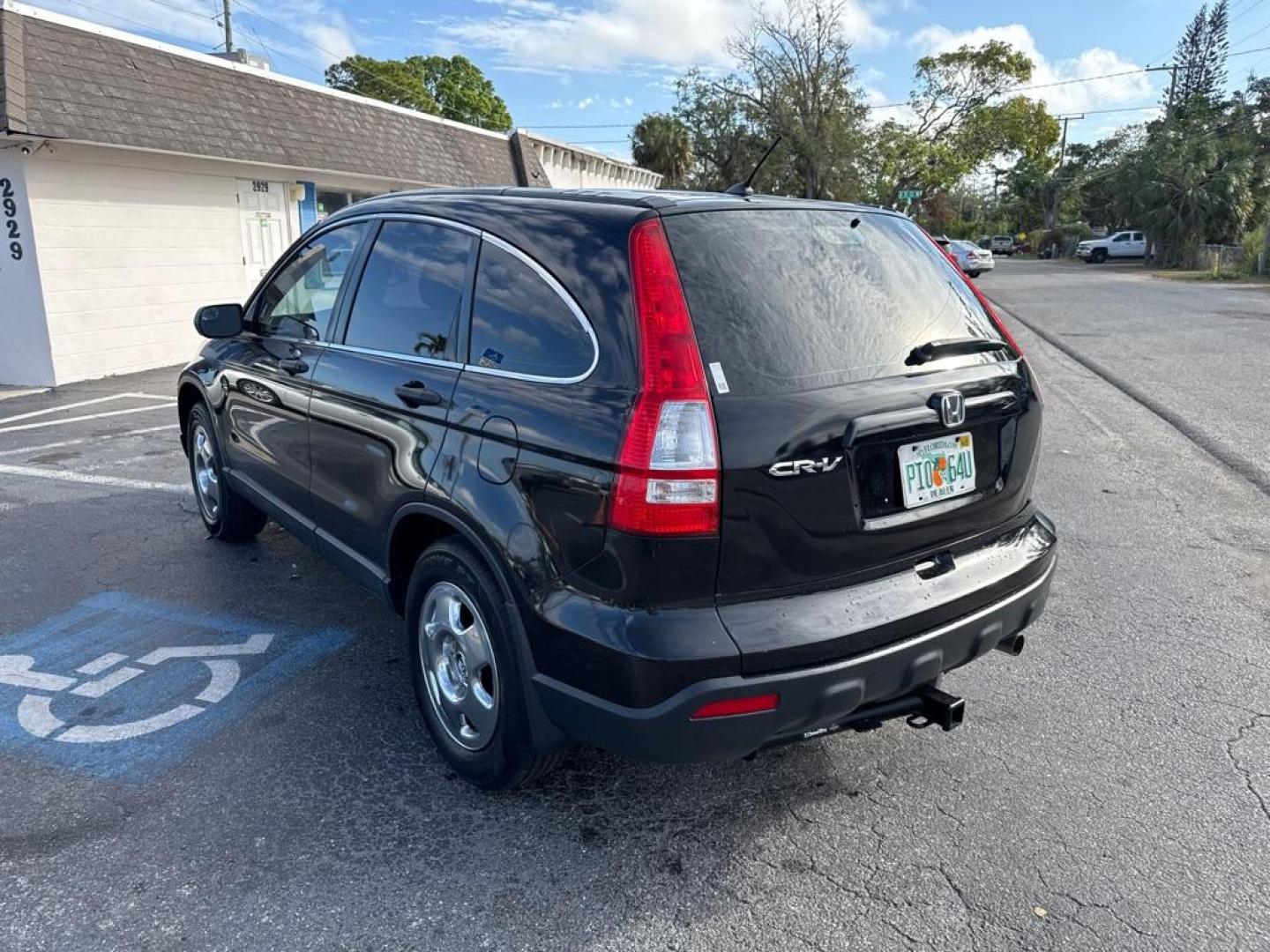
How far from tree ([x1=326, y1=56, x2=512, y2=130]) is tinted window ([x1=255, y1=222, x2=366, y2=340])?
57798 mm

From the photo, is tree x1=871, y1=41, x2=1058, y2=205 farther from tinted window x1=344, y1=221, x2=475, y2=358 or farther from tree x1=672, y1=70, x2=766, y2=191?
tinted window x1=344, y1=221, x2=475, y2=358

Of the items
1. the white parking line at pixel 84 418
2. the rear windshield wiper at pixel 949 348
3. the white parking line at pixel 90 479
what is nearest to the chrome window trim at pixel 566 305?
the rear windshield wiper at pixel 949 348

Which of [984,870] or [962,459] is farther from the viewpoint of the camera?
[962,459]

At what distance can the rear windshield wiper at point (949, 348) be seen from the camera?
9.03ft

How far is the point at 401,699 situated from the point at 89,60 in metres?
11.5

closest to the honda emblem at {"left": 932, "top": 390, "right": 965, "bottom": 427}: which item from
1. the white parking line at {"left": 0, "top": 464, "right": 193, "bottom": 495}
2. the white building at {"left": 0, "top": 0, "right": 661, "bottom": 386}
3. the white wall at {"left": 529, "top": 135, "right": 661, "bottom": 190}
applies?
the white parking line at {"left": 0, "top": 464, "right": 193, "bottom": 495}

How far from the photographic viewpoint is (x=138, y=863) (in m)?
2.59

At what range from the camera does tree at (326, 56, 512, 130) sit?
2245 inches

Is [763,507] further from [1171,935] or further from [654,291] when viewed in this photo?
[1171,935]

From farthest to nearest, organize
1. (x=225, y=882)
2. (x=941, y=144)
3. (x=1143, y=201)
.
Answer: (x=941, y=144) < (x=1143, y=201) < (x=225, y=882)

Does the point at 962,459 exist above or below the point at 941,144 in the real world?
below

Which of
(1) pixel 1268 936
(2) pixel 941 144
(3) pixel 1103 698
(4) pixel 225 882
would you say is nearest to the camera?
(1) pixel 1268 936

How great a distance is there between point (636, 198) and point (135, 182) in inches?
465

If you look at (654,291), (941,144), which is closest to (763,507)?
(654,291)
